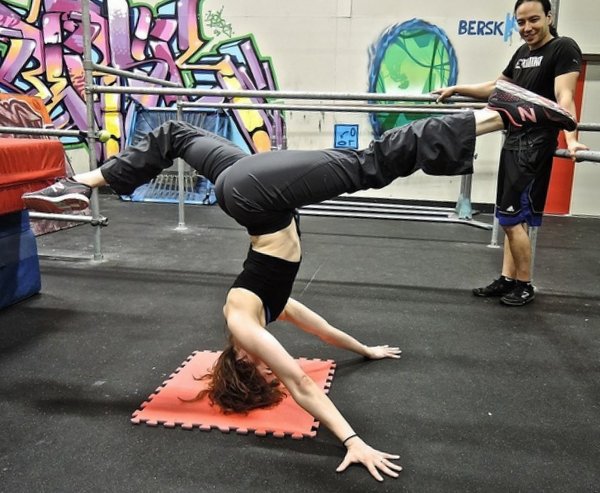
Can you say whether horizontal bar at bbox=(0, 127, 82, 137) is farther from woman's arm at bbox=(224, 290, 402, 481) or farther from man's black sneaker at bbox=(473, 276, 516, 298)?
man's black sneaker at bbox=(473, 276, 516, 298)

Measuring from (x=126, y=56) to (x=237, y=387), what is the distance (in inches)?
219

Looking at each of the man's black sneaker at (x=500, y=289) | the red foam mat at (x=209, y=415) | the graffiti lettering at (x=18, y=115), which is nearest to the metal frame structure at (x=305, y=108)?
the man's black sneaker at (x=500, y=289)

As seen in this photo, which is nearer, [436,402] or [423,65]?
[436,402]

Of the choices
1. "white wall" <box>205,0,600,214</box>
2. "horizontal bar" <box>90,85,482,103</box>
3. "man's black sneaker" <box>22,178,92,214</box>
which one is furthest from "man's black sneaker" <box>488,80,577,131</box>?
"white wall" <box>205,0,600,214</box>

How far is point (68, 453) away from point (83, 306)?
1268mm

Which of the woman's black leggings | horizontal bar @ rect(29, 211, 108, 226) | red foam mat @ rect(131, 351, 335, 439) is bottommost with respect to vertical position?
red foam mat @ rect(131, 351, 335, 439)

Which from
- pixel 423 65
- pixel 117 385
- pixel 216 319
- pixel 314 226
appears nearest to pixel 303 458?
pixel 117 385

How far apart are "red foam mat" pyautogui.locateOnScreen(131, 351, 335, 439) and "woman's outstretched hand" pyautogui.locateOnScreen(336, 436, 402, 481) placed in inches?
6.6

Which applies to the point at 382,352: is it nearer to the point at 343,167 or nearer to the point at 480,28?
the point at 343,167

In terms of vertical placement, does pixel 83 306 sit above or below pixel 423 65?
below

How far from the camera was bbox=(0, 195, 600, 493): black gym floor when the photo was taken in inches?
55.9

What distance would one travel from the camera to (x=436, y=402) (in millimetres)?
1800

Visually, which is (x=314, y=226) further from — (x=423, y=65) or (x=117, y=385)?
(x=117, y=385)

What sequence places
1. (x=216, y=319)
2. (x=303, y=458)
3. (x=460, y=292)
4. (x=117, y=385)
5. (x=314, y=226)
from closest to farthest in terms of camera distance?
(x=303, y=458), (x=117, y=385), (x=216, y=319), (x=460, y=292), (x=314, y=226)
